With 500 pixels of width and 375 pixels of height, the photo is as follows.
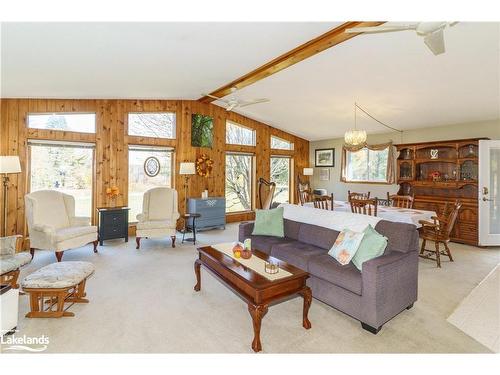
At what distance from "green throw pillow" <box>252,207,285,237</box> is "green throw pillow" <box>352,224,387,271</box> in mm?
1413

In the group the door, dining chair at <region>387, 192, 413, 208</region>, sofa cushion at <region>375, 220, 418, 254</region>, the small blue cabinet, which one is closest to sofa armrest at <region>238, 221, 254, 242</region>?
sofa cushion at <region>375, 220, 418, 254</region>

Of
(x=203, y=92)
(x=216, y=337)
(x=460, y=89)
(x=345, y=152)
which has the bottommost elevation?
(x=216, y=337)

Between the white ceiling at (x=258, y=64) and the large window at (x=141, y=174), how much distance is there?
4.01 ft

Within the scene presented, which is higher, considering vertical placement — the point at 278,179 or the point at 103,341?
the point at 278,179

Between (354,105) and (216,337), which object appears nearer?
(216,337)

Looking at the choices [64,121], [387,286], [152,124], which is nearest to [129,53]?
[64,121]

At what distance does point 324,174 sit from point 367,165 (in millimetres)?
1522

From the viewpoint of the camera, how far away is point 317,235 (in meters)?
3.45

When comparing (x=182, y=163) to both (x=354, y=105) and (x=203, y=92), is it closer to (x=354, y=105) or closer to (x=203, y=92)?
(x=203, y=92)

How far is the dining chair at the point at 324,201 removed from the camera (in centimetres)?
493

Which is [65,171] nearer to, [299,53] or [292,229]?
[292,229]

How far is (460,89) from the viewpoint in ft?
14.0
